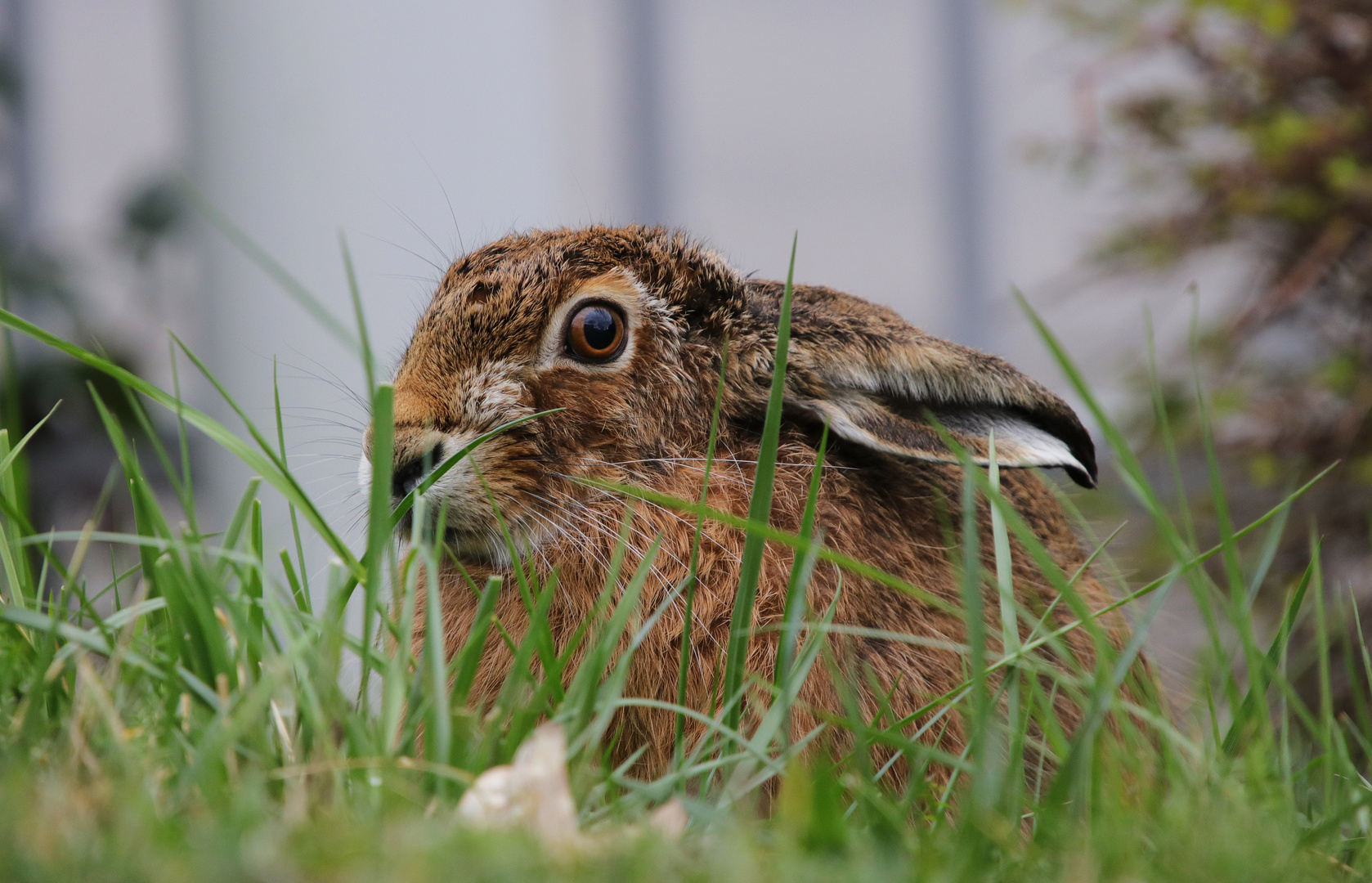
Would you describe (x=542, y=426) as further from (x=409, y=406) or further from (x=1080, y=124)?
(x=1080, y=124)

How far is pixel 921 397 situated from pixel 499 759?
859mm

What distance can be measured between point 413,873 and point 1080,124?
2.79 meters

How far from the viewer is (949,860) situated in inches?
31.6

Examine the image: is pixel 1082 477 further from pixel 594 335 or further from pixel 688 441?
pixel 594 335

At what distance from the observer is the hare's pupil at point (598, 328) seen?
163 cm

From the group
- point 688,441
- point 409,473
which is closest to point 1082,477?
point 688,441

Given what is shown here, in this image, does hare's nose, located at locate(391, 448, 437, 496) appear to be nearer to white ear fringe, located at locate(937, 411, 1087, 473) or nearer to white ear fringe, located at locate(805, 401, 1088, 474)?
white ear fringe, located at locate(805, 401, 1088, 474)

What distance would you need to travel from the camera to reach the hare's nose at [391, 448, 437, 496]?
1491mm

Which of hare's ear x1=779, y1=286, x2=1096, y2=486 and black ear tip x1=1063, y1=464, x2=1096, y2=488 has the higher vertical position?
hare's ear x1=779, y1=286, x2=1096, y2=486

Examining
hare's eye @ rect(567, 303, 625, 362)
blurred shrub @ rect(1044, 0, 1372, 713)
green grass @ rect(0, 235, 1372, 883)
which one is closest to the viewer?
green grass @ rect(0, 235, 1372, 883)

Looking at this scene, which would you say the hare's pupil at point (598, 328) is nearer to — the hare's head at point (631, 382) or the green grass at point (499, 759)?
the hare's head at point (631, 382)

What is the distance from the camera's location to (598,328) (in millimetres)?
1631

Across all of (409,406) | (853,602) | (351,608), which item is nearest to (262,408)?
(351,608)

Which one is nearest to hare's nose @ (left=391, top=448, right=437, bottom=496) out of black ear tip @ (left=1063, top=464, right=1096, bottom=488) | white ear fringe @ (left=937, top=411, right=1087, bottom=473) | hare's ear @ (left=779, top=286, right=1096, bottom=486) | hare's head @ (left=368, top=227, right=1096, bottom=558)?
hare's head @ (left=368, top=227, right=1096, bottom=558)
